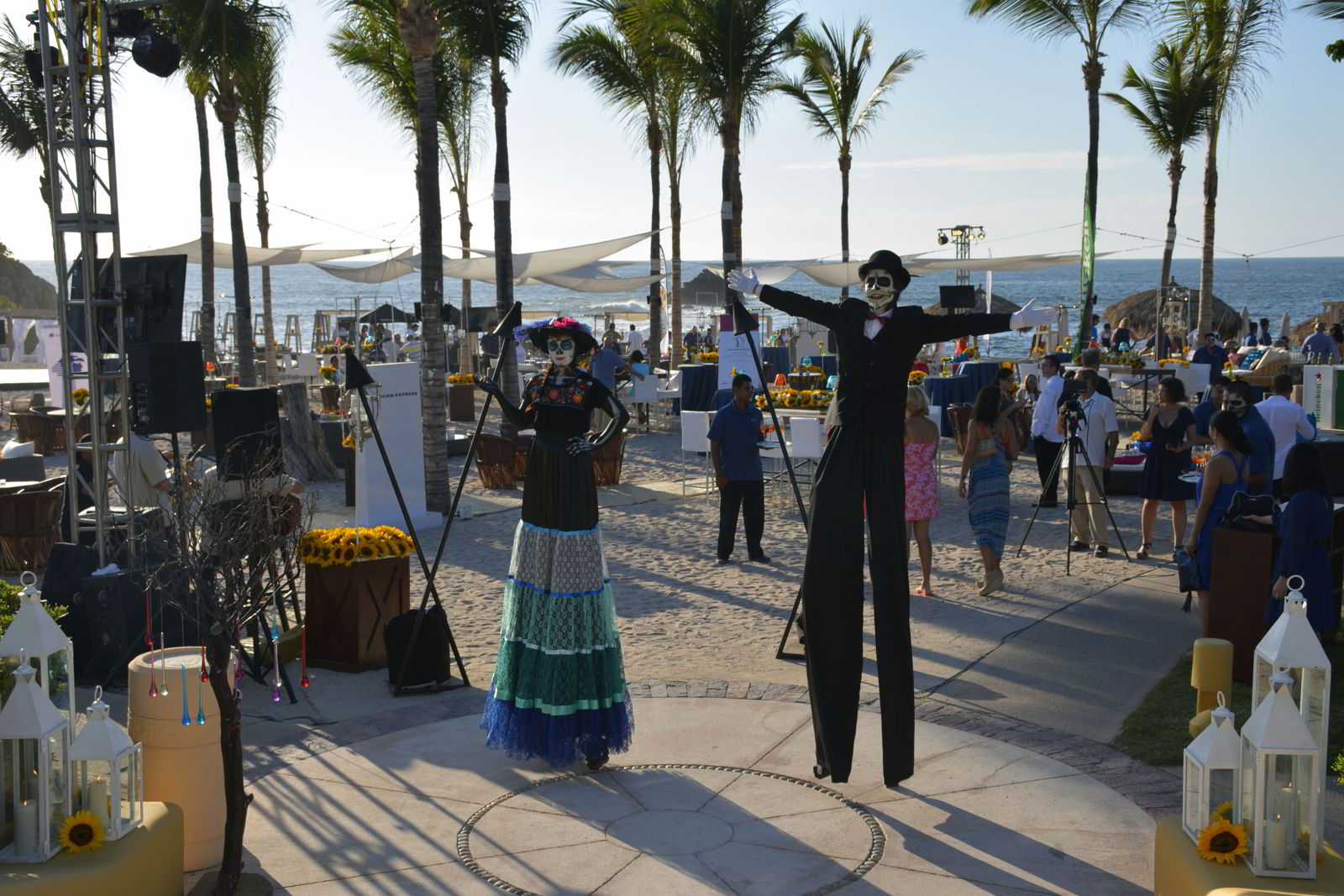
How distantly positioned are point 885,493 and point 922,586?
15.4ft

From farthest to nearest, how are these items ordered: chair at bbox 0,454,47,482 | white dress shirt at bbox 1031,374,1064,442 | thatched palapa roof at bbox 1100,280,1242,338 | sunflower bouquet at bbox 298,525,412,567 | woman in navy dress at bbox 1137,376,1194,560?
thatched palapa roof at bbox 1100,280,1242,338
chair at bbox 0,454,47,482
white dress shirt at bbox 1031,374,1064,442
woman in navy dress at bbox 1137,376,1194,560
sunflower bouquet at bbox 298,525,412,567

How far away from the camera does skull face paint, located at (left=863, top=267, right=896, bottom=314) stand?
5750 millimetres

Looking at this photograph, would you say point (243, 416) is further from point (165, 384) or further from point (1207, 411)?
point (1207, 411)

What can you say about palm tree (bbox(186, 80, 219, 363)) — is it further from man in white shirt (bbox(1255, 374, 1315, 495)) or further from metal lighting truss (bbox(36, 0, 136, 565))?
man in white shirt (bbox(1255, 374, 1315, 495))

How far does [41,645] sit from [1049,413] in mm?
10620

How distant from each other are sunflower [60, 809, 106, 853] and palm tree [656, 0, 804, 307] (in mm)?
16669

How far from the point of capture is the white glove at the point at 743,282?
19.0ft

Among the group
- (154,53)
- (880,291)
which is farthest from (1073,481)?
(154,53)

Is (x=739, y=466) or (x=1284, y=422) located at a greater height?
(x=1284, y=422)

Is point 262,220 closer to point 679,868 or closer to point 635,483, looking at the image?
point 635,483

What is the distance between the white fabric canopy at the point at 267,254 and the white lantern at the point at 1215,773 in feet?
70.4

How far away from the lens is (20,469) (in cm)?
1354

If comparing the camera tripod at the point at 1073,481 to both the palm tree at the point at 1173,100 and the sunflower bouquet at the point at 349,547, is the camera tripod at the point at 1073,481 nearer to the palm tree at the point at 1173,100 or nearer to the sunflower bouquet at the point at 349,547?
the sunflower bouquet at the point at 349,547

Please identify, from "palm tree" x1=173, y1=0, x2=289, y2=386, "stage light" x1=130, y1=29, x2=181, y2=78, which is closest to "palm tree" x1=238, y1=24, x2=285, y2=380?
"palm tree" x1=173, y1=0, x2=289, y2=386
